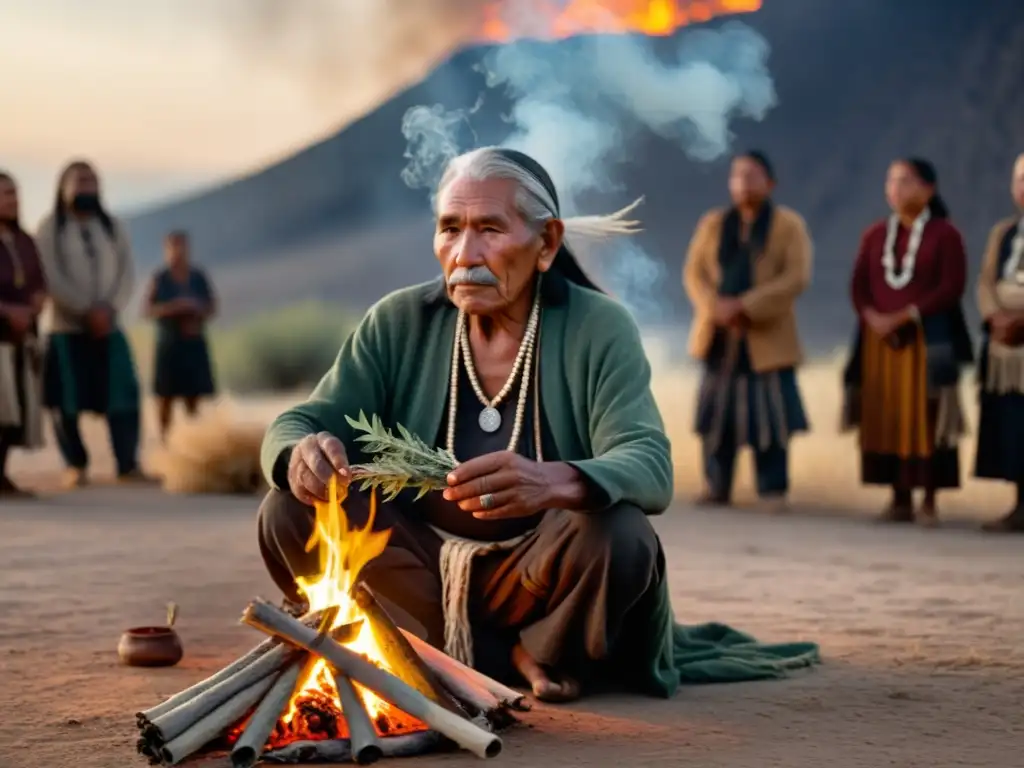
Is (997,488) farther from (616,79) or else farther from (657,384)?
(616,79)

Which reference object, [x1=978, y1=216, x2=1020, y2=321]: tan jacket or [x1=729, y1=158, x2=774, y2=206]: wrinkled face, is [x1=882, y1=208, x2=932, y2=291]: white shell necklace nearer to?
[x1=978, y1=216, x2=1020, y2=321]: tan jacket

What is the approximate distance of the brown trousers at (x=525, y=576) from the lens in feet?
14.6

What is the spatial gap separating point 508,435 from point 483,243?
0.55m

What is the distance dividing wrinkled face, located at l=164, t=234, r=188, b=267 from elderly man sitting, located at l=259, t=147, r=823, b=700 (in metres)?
9.27

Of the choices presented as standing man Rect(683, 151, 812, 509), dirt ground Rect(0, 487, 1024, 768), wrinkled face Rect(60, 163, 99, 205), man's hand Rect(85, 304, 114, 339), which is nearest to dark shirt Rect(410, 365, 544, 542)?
dirt ground Rect(0, 487, 1024, 768)

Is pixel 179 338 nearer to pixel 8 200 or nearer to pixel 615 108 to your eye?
pixel 8 200

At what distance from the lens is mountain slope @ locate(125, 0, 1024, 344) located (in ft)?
123

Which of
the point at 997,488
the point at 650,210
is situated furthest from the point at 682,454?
the point at 650,210

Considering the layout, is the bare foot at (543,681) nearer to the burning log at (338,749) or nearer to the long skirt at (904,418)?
the burning log at (338,749)

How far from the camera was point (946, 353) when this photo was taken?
9.50m

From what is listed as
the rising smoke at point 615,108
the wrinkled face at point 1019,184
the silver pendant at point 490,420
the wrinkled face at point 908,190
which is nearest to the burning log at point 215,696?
the silver pendant at point 490,420

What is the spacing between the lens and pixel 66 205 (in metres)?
11.8

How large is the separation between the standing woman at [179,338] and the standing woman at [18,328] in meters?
2.73

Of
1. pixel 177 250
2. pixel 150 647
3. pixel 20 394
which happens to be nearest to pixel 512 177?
pixel 150 647
